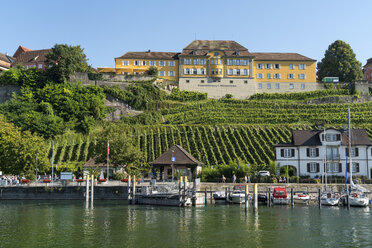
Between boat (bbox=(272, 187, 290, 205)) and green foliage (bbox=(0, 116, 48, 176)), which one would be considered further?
green foliage (bbox=(0, 116, 48, 176))

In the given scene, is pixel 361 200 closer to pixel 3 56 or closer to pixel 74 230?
pixel 74 230

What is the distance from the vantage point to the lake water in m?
32.4

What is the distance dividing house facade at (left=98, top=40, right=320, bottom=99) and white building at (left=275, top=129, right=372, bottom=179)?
4486cm

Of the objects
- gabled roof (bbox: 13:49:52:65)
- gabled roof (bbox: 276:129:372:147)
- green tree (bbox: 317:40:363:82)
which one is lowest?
gabled roof (bbox: 276:129:372:147)

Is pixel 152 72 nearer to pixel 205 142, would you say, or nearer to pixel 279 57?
pixel 205 142

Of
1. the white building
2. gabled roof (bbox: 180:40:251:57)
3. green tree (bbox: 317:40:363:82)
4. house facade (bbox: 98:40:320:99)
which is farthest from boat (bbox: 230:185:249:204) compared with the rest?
green tree (bbox: 317:40:363:82)

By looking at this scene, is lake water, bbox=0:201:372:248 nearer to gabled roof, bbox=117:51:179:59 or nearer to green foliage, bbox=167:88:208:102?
green foliage, bbox=167:88:208:102

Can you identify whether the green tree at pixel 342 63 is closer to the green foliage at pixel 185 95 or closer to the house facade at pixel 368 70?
the house facade at pixel 368 70

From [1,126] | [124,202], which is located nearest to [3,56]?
[1,126]

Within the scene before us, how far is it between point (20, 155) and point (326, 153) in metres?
45.9

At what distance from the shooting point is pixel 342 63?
4712 inches

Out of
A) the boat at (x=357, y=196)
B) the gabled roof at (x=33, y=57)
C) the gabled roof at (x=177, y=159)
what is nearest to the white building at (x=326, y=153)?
the boat at (x=357, y=196)

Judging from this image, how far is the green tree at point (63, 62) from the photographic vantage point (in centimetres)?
10244

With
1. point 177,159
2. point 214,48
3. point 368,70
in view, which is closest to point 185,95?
point 214,48
